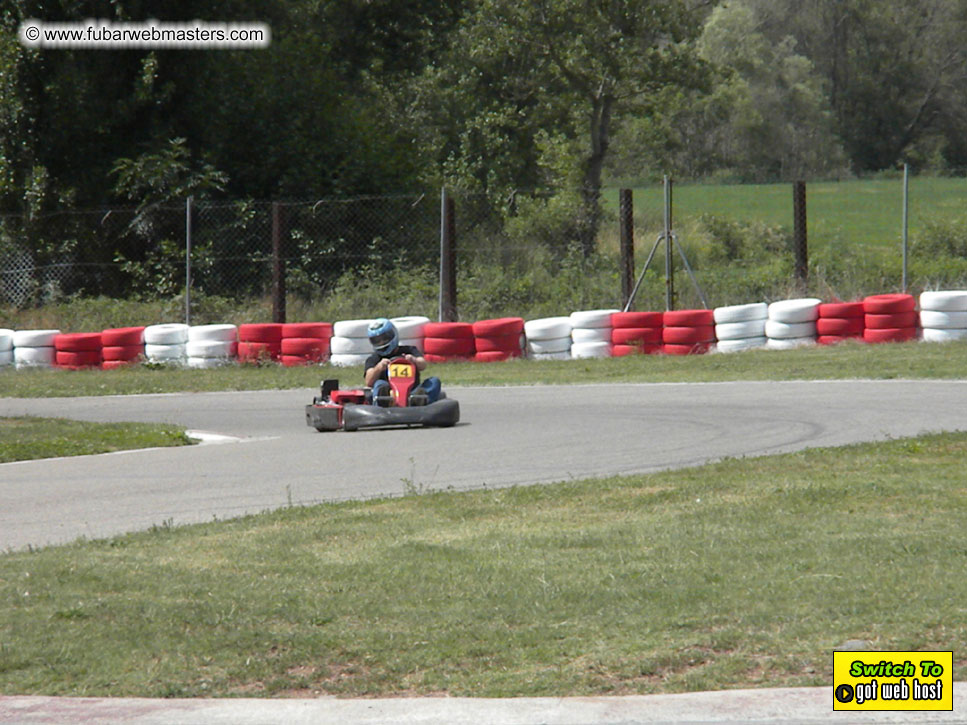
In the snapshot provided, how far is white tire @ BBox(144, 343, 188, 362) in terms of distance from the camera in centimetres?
1920

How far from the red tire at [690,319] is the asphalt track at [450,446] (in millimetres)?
3067

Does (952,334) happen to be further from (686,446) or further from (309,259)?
(309,259)

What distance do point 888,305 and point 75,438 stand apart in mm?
10291

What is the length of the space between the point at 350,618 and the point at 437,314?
1559cm

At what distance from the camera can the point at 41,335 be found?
64.6ft

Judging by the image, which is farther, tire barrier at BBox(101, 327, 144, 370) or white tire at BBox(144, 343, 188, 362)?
tire barrier at BBox(101, 327, 144, 370)

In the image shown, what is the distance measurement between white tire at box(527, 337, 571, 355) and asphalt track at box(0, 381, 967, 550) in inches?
123

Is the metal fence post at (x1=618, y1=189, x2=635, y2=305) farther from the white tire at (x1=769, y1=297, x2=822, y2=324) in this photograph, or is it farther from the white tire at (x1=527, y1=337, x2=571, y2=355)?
the white tire at (x1=769, y1=297, x2=822, y2=324)

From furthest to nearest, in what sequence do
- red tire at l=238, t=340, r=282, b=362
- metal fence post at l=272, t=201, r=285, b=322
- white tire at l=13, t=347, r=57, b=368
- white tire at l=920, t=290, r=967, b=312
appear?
metal fence post at l=272, t=201, r=285, b=322
white tire at l=13, t=347, r=57, b=368
red tire at l=238, t=340, r=282, b=362
white tire at l=920, t=290, r=967, b=312

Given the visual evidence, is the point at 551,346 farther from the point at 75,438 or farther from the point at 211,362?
the point at 75,438

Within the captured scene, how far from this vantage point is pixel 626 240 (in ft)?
62.8

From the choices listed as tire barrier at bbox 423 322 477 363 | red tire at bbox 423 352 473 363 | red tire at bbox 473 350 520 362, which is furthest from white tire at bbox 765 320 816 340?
red tire at bbox 423 352 473 363

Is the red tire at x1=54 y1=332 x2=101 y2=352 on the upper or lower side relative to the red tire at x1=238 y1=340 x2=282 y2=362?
upper

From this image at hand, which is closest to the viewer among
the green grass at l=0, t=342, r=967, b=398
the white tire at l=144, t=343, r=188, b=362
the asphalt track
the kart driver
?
the asphalt track
